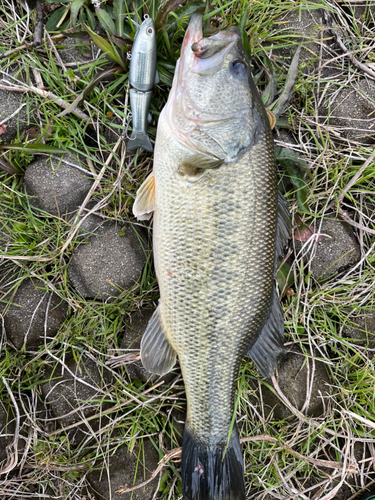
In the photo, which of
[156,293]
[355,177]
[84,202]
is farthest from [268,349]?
[84,202]

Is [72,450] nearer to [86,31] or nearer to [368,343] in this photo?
[368,343]

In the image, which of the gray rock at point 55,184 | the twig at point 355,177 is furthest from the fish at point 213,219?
the twig at point 355,177

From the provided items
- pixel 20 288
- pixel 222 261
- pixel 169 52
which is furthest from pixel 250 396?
pixel 169 52

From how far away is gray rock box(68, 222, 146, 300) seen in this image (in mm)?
2295

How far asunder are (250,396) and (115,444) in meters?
1.04

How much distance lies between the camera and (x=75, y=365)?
7.62ft

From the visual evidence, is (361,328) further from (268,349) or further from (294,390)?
(268,349)

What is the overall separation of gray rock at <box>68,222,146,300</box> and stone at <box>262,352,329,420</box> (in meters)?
1.32

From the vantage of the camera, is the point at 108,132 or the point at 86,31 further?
the point at 108,132

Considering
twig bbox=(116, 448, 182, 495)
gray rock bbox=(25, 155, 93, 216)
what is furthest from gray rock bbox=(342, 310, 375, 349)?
gray rock bbox=(25, 155, 93, 216)

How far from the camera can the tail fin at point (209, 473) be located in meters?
2.10

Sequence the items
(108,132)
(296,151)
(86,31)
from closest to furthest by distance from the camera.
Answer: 1. (86,31)
2. (108,132)
3. (296,151)

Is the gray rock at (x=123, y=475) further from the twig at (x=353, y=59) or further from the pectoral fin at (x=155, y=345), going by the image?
the twig at (x=353, y=59)

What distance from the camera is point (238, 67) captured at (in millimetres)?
1929
